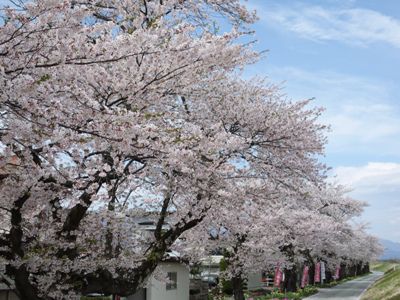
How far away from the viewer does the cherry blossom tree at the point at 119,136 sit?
5152mm

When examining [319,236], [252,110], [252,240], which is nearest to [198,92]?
[252,110]

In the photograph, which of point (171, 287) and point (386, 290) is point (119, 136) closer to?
point (171, 287)

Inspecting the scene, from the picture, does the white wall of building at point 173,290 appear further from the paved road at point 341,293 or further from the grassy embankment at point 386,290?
the paved road at point 341,293

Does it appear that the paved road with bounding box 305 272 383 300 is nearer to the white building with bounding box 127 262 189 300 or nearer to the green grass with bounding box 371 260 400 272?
the white building with bounding box 127 262 189 300

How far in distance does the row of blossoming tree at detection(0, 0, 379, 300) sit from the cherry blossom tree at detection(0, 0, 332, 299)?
0.08 feet

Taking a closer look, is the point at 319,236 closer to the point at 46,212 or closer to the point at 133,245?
the point at 133,245

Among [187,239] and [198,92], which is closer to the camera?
[198,92]

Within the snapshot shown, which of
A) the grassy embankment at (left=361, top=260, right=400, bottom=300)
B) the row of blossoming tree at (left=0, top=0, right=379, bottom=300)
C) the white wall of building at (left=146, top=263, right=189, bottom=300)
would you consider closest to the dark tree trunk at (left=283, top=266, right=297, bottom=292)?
the grassy embankment at (left=361, top=260, right=400, bottom=300)

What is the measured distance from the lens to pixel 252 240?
23.0m

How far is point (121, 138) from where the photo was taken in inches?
224

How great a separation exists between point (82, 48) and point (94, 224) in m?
5.02

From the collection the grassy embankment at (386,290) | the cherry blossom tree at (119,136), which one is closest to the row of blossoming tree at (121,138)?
the cherry blossom tree at (119,136)

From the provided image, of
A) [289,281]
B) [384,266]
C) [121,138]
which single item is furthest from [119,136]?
[384,266]

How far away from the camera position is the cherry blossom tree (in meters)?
5.15
